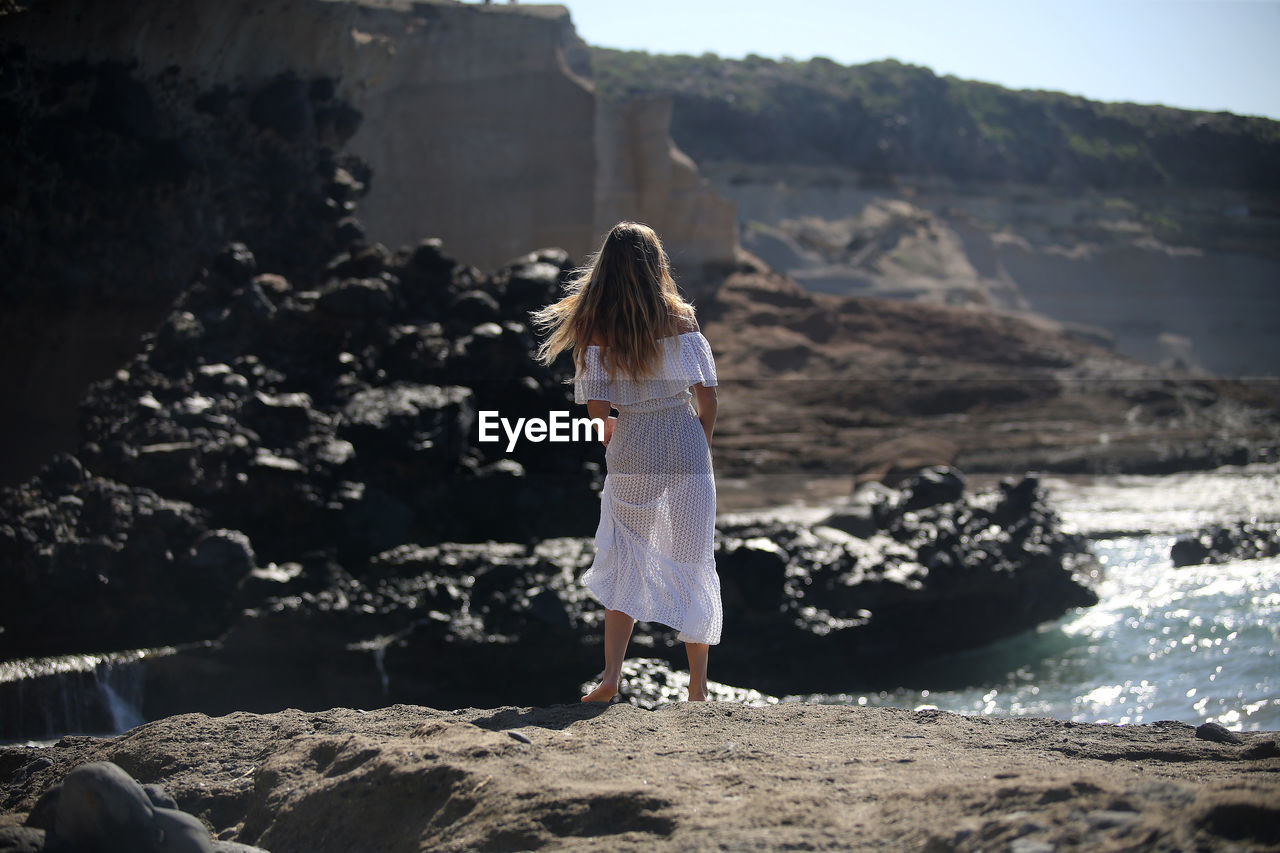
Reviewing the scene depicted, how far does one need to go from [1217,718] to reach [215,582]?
550 centimetres

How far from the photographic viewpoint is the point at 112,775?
2148mm

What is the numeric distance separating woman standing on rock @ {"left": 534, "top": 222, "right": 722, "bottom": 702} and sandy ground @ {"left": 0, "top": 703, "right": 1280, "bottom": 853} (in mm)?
302

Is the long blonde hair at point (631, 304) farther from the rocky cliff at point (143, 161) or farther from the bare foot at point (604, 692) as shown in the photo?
the rocky cliff at point (143, 161)

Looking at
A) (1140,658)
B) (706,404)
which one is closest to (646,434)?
(706,404)

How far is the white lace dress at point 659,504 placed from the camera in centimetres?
299

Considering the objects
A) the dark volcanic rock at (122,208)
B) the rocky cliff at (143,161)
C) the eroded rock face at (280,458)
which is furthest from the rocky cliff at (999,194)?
the eroded rock face at (280,458)

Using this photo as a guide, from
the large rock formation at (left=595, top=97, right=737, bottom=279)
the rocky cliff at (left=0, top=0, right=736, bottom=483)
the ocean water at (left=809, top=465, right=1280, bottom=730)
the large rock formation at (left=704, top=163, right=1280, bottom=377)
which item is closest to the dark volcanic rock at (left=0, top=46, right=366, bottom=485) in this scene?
the rocky cliff at (left=0, top=0, right=736, bottom=483)

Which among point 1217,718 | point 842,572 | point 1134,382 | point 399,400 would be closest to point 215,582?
point 399,400

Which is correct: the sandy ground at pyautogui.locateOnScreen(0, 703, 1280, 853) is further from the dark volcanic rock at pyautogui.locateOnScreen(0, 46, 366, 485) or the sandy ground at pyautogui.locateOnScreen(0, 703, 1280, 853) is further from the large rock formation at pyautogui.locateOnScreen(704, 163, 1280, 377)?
the large rock formation at pyautogui.locateOnScreen(704, 163, 1280, 377)

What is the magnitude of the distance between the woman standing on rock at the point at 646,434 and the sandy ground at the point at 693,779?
302 mm

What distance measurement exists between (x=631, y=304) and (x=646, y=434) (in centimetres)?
37

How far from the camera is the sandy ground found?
186 centimetres

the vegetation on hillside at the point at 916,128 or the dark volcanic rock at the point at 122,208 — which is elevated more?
the vegetation on hillside at the point at 916,128

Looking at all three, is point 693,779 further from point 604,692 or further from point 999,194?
point 999,194
